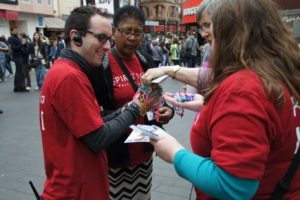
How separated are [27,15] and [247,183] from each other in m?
32.6

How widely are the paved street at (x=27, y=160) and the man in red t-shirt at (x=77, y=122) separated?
1926 millimetres

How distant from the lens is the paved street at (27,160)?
12.1ft

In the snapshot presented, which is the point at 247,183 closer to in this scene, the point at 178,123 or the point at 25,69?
the point at 178,123

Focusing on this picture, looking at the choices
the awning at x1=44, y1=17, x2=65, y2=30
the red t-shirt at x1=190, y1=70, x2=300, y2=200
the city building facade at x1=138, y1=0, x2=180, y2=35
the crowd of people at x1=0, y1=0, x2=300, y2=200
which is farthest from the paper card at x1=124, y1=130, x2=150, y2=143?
the city building facade at x1=138, y1=0, x2=180, y2=35

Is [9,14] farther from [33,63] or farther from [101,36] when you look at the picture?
[101,36]

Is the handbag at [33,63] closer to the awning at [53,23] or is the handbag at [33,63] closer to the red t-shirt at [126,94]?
the red t-shirt at [126,94]

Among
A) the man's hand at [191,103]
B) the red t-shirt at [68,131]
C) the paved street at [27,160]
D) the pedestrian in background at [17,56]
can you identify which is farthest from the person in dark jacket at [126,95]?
the pedestrian in background at [17,56]

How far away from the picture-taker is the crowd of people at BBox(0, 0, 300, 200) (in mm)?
1114

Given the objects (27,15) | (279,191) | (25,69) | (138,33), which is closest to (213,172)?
(279,191)

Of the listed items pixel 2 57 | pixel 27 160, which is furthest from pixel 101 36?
pixel 2 57

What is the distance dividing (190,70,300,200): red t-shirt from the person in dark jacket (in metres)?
1.20

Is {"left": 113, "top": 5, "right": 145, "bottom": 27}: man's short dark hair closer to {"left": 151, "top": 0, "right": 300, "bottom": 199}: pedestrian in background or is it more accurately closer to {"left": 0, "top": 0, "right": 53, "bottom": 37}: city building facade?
{"left": 151, "top": 0, "right": 300, "bottom": 199}: pedestrian in background

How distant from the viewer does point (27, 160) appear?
4539 millimetres

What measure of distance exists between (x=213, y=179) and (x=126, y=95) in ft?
→ 4.53
